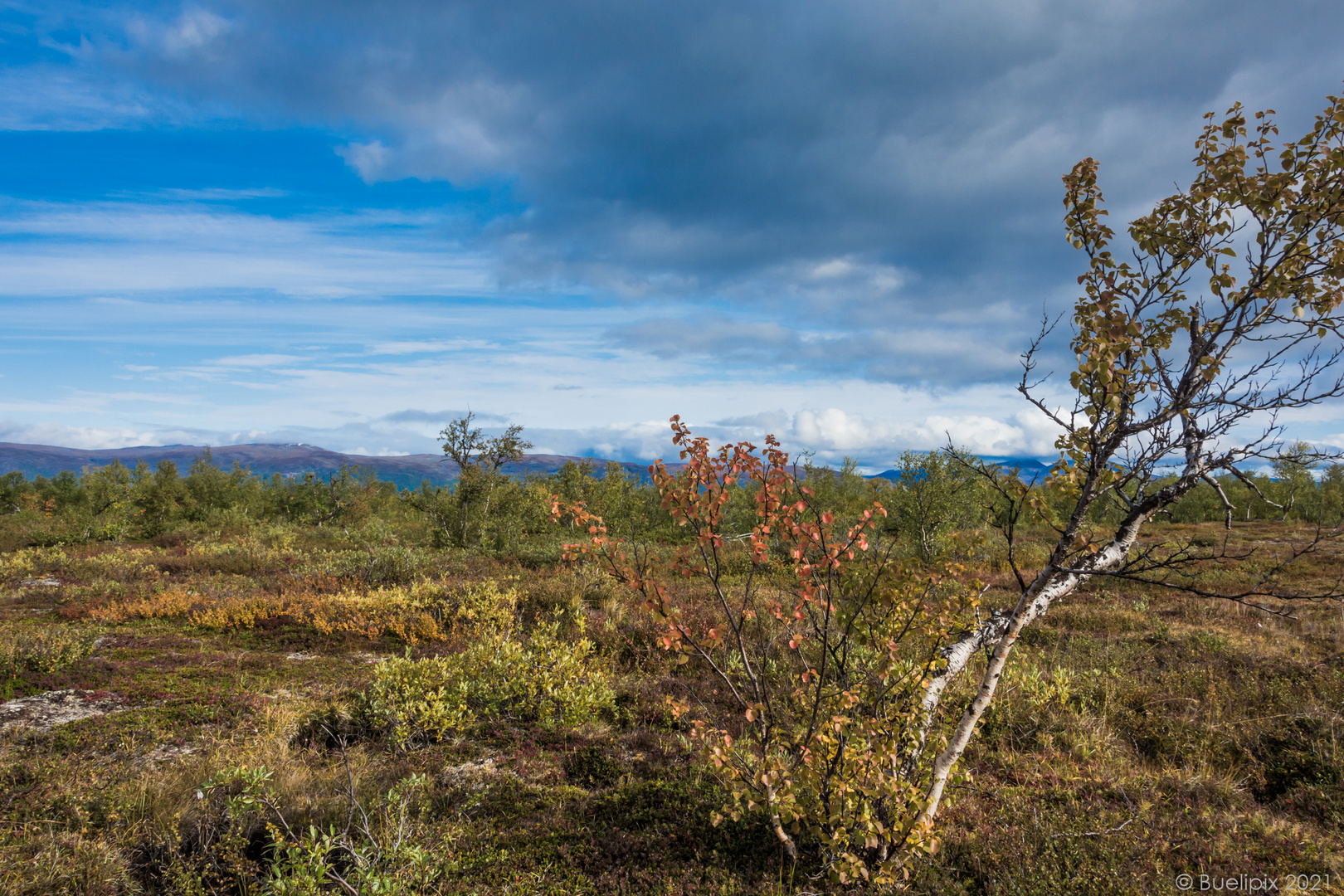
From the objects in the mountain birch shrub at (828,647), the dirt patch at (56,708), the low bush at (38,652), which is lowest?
the dirt patch at (56,708)

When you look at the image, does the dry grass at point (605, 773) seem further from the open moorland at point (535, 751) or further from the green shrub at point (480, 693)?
the green shrub at point (480, 693)

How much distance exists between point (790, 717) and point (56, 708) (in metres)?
10.0

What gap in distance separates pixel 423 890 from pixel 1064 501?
19.2 ft

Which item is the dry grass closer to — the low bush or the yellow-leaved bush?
the low bush

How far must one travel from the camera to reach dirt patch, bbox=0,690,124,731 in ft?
23.1

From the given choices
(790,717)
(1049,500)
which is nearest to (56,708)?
(790,717)

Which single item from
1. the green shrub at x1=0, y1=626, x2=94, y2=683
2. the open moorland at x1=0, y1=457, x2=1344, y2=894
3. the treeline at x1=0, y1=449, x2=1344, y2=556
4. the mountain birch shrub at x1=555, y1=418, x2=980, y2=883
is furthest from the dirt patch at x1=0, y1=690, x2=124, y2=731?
the mountain birch shrub at x1=555, y1=418, x2=980, y2=883

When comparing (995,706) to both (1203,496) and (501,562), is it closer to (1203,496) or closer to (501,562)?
(501,562)

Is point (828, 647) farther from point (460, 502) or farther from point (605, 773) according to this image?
point (460, 502)

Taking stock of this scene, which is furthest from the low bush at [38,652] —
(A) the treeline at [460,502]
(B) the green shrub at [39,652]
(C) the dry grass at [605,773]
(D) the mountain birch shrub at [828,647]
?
(D) the mountain birch shrub at [828,647]

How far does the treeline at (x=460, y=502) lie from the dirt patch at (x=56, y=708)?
22.0ft

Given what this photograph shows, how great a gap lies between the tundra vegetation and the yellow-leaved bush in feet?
0.18

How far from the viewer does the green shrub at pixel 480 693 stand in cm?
682

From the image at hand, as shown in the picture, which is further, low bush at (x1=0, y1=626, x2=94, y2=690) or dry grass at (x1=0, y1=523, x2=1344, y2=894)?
low bush at (x1=0, y1=626, x2=94, y2=690)
